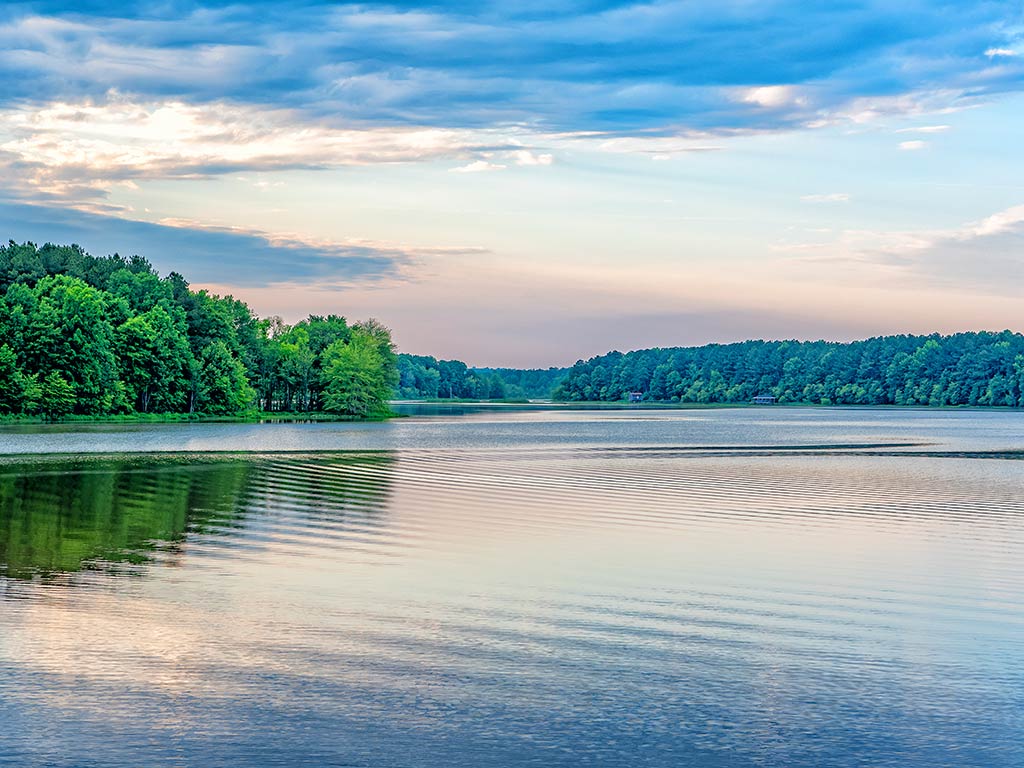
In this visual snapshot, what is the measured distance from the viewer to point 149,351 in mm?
106125

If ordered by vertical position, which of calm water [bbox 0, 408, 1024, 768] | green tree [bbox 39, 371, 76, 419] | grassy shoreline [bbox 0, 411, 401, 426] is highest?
green tree [bbox 39, 371, 76, 419]

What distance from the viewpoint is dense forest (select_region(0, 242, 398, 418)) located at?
97.4 meters

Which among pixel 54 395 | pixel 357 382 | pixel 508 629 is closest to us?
pixel 508 629

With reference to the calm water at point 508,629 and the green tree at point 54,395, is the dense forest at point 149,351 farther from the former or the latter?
the calm water at point 508,629

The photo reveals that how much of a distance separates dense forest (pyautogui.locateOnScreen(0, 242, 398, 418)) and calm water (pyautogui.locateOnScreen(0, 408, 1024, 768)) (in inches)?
2851

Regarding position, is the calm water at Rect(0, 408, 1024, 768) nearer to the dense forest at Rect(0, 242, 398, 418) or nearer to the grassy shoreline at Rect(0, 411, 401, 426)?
the grassy shoreline at Rect(0, 411, 401, 426)

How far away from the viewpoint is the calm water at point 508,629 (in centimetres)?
921

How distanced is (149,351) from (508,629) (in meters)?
98.7

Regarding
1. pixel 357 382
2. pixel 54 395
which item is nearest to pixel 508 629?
pixel 54 395

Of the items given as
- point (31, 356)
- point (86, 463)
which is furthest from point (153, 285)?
point (86, 463)

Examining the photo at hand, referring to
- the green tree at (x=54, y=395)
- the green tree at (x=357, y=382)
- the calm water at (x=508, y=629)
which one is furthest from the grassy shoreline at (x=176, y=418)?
the calm water at (x=508, y=629)

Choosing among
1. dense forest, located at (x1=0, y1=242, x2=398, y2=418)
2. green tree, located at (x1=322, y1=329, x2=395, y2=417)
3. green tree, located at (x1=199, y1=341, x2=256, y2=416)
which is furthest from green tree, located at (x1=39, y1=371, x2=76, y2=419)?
green tree, located at (x1=322, y1=329, x2=395, y2=417)

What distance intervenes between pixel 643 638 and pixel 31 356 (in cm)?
9405

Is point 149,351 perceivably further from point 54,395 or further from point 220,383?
point 54,395
